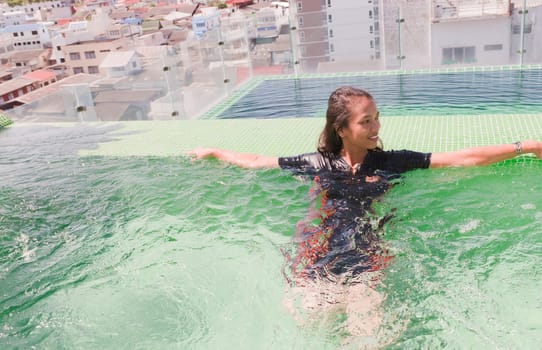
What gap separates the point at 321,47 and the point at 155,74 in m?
4.13

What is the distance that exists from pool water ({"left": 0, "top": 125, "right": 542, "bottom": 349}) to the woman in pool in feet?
0.46

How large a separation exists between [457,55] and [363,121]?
26.6 ft

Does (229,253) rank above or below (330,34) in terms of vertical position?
below

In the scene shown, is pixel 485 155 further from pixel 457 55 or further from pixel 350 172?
pixel 457 55

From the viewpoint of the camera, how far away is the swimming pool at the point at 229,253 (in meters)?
2.46

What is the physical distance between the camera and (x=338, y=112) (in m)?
3.21

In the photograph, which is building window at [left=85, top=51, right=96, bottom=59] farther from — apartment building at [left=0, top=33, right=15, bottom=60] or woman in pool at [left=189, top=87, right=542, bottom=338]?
woman in pool at [left=189, top=87, right=542, bottom=338]

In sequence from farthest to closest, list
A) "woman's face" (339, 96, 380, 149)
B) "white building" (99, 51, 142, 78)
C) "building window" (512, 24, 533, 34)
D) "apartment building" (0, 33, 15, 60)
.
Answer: "apartment building" (0, 33, 15, 60) < "building window" (512, 24, 533, 34) < "white building" (99, 51, 142, 78) < "woman's face" (339, 96, 380, 149)

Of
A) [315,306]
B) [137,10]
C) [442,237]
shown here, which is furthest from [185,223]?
[137,10]

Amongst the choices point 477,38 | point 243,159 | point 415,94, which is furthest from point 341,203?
point 477,38

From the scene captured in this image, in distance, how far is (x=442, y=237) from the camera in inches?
124

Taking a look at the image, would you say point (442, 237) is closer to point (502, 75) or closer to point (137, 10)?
point (502, 75)

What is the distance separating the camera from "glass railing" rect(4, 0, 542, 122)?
7691 mm

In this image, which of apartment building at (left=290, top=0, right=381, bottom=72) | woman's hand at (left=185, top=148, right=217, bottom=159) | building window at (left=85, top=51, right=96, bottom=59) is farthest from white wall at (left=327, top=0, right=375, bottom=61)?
building window at (left=85, top=51, right=96, bottom=59)
